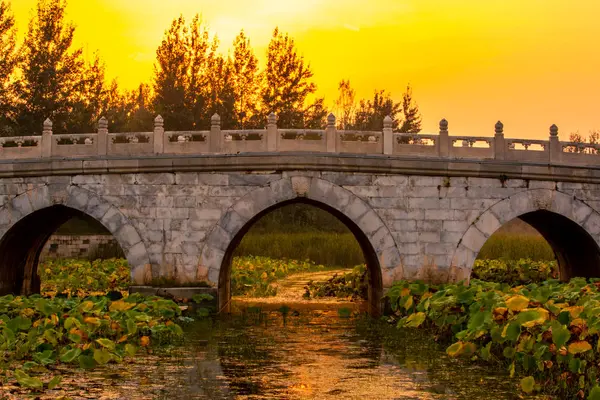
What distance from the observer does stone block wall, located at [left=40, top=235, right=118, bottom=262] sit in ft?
113

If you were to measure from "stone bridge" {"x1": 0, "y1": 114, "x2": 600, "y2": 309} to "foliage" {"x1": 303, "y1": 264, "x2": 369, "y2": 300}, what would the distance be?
16.2 feet

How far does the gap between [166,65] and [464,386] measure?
1375 inches

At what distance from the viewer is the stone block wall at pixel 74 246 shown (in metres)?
34.5

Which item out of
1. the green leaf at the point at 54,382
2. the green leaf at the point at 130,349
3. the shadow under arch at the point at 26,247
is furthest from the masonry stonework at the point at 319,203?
the green leaf at the point at 54,382

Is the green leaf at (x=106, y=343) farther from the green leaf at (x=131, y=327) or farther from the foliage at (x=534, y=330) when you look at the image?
the foliage at (x=534, y=330)

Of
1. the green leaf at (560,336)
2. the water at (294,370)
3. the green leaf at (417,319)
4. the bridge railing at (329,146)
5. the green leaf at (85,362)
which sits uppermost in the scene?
the bridge railing at (329,146)

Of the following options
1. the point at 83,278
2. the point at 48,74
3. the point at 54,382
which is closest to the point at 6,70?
the point at 48,74

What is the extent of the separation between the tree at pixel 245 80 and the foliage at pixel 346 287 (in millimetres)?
21568

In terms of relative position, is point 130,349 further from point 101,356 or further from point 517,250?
point 517,250

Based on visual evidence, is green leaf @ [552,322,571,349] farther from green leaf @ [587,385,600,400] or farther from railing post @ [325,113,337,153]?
railing post @ [325,113,337,153]

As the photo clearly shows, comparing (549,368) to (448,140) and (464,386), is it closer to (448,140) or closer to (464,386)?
(464,386)

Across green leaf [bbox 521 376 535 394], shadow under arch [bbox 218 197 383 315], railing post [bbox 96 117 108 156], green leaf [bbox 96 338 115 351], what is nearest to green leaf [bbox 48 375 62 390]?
green leaf [bbox 96 338 115 351]

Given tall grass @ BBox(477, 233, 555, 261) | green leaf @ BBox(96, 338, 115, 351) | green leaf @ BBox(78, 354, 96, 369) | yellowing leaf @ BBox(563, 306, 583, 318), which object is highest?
tall grass @ BBox(477, 233, 555, 261)

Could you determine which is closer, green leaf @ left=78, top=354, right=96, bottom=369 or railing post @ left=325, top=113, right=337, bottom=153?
green leaf @ left=78, top=354, right=96, bottom=369
